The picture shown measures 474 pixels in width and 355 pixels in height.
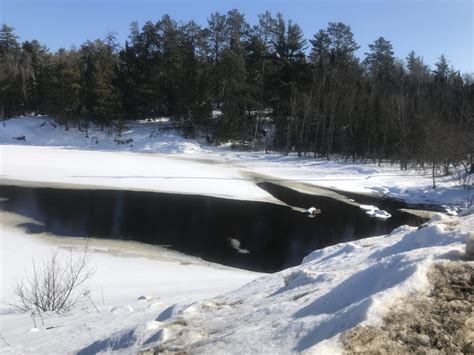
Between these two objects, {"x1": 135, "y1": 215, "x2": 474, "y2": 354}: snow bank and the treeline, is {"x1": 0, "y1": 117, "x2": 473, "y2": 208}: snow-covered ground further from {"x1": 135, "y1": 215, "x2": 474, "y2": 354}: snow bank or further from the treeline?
{"x1": 135, "y1": 215, "x2": 474, "y2": 354}: snow bank

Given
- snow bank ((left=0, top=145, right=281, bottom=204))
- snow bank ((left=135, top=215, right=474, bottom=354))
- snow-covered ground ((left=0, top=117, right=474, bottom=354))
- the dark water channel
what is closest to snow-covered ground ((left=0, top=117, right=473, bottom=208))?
snow bank ((left=0, top=145, right=281, bottom=204))

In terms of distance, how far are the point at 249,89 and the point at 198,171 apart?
68.2ft

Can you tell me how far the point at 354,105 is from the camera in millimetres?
44531

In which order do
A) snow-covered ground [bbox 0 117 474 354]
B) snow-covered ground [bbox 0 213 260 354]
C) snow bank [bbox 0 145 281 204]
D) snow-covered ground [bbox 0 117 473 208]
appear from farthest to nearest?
snow-covered ground [bbox 0 117 473 208] < snow bank [bbox 0 145 281 204] < snow-covered ground [bbox 0 213 260 354] < snow-covered ground [bbox 0 117 474 354]

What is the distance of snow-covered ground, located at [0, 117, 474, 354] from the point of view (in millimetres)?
2900

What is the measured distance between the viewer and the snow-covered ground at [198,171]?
26.6 meters

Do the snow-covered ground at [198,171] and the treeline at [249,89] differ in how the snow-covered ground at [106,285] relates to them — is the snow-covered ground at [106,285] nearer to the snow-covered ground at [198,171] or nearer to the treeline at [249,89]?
the snow-covered ground at [198,171]

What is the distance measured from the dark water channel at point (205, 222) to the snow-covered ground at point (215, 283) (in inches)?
50.5

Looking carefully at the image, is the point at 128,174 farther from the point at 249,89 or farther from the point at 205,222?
the point at 249,89

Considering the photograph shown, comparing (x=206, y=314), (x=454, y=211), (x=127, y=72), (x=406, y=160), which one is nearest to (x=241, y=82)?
(x=127, y=72)

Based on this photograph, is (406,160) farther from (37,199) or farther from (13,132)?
(13,132)

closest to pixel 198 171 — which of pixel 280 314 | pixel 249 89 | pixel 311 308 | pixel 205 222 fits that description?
pixel 205 222

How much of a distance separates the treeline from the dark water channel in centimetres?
2138

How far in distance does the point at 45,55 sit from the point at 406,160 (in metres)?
55.2
